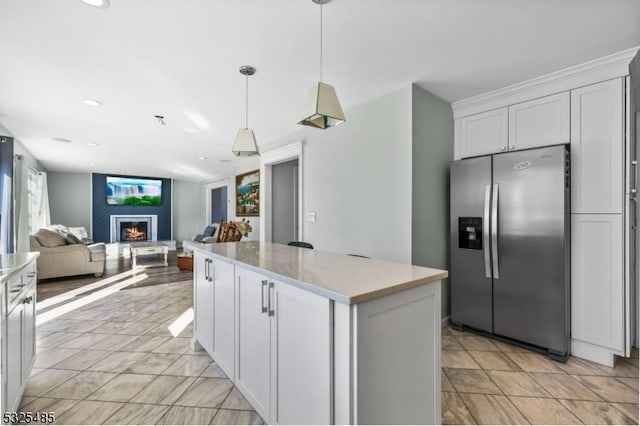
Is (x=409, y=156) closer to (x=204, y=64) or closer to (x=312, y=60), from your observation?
(x=312, y=60)

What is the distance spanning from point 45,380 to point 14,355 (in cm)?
67

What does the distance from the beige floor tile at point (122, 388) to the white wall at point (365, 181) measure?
219cm

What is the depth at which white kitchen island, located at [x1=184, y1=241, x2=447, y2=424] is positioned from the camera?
3.59 feet

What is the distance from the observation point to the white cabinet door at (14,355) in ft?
4.89

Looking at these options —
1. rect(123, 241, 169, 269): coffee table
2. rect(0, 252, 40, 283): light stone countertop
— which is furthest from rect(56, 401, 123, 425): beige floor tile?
rect(123, 241, 169, 269): coffee table

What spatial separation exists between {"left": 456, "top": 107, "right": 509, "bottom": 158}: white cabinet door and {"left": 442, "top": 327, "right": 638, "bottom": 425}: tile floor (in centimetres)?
188

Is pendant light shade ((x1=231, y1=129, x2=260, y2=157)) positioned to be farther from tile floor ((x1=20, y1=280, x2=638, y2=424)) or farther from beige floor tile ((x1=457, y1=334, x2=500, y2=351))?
beige floor tile ((x1=457, y1=334, x2=500, y2=351))

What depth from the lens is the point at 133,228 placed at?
359 inches

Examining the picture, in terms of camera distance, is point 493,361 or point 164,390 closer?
point 164,390

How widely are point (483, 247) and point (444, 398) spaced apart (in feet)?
4.73

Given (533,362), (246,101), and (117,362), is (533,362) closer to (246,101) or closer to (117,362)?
(117,362)

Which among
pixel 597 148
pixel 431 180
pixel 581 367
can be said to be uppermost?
pixel 597 148

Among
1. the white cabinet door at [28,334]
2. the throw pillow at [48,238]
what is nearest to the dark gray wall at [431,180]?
the white cabinet door at [28,334]

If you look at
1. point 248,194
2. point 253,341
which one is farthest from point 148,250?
point 253,341
